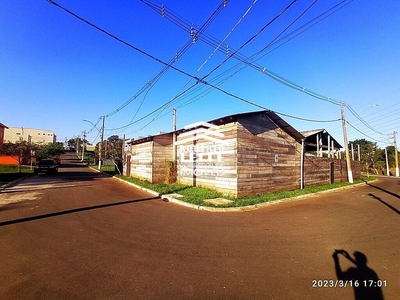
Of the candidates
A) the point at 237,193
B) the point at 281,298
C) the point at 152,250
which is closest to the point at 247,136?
the point at 237,193

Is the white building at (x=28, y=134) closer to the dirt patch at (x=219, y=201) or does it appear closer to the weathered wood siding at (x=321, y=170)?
the dirt patch at (x=219, y=201)

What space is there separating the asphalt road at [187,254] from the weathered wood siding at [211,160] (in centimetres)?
383

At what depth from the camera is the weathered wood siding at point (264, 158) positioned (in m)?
11.3

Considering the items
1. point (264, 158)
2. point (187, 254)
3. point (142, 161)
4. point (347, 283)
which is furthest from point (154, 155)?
point (347, 283)

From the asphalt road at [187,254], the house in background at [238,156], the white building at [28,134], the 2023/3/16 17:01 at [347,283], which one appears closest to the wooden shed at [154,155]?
the house in background at [238,156]

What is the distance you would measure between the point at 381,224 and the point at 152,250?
24.0 ft

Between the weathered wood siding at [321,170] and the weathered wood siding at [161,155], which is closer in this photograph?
the weathered wood siding at [321,170]

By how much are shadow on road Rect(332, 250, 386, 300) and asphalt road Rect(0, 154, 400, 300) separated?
0.14ft

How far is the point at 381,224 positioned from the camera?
6730 mm

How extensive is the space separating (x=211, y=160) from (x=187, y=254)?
28.9 ft

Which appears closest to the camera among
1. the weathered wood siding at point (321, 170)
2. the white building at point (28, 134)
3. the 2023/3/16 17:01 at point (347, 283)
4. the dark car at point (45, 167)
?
the 2023/3/16 17:01 at point (347, 283)

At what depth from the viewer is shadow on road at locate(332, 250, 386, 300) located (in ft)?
9.98

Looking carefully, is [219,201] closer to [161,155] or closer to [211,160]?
[211,160]

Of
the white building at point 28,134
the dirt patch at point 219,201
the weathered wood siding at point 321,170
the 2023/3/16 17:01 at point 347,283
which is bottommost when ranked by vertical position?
the 2023/3/16 17:01 at point 347,283
